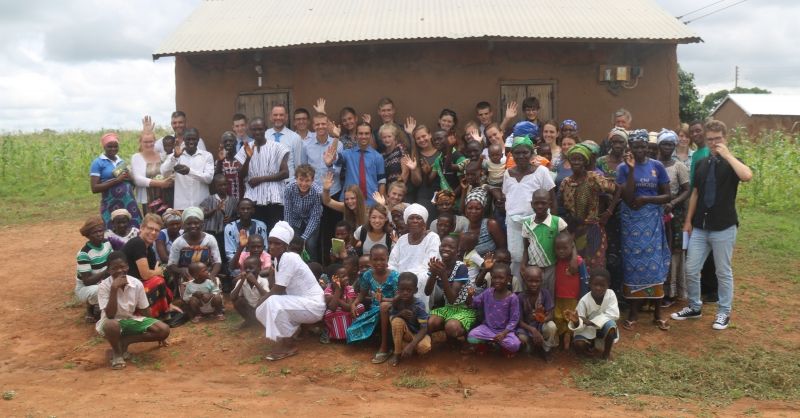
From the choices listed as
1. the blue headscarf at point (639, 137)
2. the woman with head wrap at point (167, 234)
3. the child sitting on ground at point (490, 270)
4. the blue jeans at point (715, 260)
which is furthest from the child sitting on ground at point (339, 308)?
the blue jeans at point (715, 260)

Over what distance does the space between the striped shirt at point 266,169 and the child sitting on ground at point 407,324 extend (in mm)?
2259

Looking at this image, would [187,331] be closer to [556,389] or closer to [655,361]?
[556,389]

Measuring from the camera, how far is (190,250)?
6.88 meters

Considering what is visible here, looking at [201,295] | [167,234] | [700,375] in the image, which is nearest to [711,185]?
[700,375]

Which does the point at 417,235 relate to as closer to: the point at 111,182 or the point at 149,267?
the point at 149,267

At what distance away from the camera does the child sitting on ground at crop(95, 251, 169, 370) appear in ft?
19.0

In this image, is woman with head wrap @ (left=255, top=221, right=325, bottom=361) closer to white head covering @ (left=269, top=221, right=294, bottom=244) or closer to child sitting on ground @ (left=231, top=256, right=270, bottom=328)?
white head covering @ (left=269, top=221, right=294, bottom=244)

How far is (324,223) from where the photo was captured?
24.6 ft

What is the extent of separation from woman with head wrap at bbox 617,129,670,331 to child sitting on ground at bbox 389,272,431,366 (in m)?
1.92

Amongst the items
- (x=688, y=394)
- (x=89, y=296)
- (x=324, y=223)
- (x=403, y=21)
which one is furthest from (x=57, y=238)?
(x=688, y=394)

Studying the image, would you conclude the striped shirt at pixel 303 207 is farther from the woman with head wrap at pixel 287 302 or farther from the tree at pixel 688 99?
the tree at pixel 688 99

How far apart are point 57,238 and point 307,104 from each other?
5688 millimetres

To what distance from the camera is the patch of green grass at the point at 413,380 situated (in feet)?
17.4

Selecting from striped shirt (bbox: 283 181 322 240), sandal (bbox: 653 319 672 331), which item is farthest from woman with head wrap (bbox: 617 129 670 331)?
striped shirt (bbox: 283 181 322 240)
